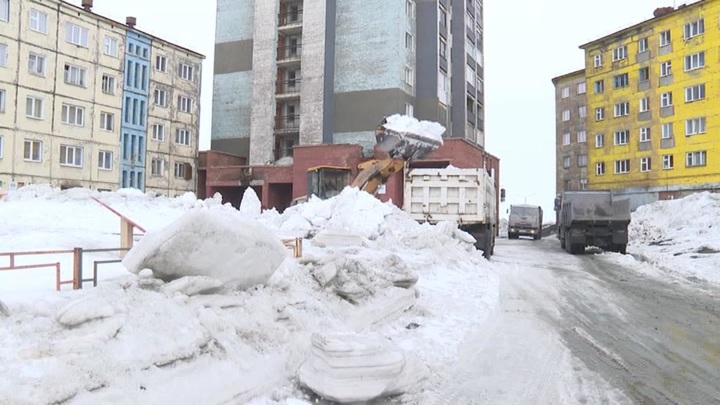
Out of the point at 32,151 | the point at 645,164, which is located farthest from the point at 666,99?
the point at 32,151

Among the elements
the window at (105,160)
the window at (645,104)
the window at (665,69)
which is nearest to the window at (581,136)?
the window at (645,104)

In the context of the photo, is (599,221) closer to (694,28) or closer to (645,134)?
(645,134)

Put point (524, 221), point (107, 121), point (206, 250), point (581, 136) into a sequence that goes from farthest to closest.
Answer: point (581, 136) < point (524, 221) < point (107, 121) < point (206, 250)

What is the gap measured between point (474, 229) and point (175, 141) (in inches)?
1179

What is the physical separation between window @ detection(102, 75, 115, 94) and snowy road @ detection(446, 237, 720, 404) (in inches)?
1335

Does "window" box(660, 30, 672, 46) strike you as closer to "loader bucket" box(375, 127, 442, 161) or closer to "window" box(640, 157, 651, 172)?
"window" box(640, 157, 651, 172)

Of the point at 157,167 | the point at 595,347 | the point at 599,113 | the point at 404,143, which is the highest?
the point at 599,113

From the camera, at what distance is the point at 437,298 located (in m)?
9.76

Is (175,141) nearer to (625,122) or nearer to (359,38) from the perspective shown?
(359,38)

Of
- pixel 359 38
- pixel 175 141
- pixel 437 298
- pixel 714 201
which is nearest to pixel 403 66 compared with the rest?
pixel 359 38

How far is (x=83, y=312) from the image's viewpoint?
4.28 m

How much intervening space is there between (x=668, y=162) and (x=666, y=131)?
2.65m

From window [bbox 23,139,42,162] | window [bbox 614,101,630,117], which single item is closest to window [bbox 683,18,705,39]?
window [bbox 614,101,630,117]

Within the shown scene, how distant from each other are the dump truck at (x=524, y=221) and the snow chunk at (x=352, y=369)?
34.5m
